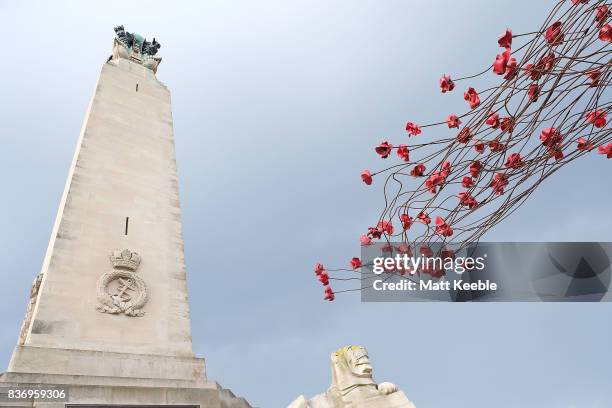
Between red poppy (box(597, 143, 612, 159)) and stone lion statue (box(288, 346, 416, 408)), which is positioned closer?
red poppy (box(597, 143, 612, 159))

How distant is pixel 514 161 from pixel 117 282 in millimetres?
10458

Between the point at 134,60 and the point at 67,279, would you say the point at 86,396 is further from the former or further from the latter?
the point at 134,60

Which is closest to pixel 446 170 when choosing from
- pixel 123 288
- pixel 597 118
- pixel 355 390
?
pixel 597 118

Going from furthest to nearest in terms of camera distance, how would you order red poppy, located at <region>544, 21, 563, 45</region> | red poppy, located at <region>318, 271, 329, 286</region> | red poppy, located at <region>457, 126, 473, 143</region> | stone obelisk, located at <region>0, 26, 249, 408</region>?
stone obelisk, located at <region>0, 26, 249, 408</region>
red poppy, located at <region>318, 271, 329, 286</region>
red poppy, located at <region>457, 126, 473, 143</region>
red poppy, located at <region>544, 21, 563, 45</region>

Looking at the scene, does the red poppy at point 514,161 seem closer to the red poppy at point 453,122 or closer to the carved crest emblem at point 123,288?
the red poppy at point 453,122

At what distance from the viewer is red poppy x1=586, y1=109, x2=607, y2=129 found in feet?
8.67

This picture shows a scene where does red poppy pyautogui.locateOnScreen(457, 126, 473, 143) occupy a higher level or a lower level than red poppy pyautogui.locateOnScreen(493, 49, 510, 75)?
lower

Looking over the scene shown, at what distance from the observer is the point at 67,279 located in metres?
11.1

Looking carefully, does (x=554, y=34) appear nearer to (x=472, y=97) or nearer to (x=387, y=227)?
(x=472, y=97)

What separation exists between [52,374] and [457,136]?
9431 mm

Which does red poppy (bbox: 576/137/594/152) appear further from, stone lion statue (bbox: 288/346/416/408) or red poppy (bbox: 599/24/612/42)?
stone lion statue (bbox: 288/346/416/408)

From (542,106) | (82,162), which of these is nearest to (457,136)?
(542,106)

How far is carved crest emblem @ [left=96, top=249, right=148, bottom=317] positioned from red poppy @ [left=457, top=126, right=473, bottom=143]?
10.1 metres

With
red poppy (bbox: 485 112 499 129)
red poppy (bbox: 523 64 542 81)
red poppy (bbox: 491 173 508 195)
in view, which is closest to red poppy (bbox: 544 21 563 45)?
red poppy (bbox: 523 64 542 81)
